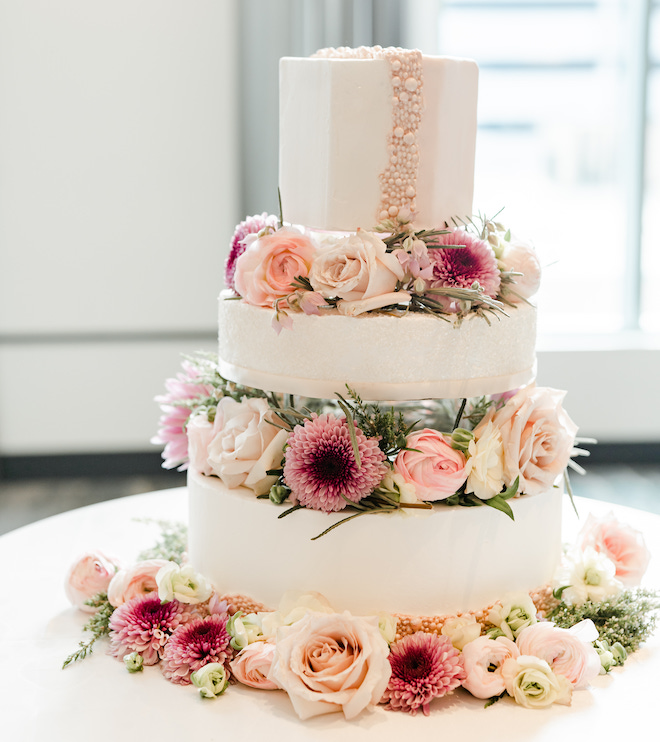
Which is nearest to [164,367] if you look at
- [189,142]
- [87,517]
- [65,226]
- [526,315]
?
[65,226]

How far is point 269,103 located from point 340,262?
2595mm

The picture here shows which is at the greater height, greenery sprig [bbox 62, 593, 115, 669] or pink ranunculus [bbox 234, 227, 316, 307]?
pink ranunculus [bbox 234, 227, 316, 307]

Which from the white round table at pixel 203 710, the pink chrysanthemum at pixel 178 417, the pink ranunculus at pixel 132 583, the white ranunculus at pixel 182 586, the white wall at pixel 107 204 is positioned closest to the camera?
the white round table at pixel 203 710

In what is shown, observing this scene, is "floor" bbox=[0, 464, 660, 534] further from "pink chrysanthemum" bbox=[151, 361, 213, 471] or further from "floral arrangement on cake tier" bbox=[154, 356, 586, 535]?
"floral arrangement on cake tier" bbox=[154, 356, 586, 535]

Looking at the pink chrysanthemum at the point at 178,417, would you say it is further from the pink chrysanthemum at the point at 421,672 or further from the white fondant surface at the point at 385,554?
the pink chrysanthemum at the point at 421,672

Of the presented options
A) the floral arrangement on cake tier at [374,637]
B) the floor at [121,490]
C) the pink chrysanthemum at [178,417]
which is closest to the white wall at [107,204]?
the floor at [121,490]

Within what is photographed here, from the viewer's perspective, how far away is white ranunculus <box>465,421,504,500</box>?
1820mm

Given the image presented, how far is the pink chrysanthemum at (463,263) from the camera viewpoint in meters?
1.87

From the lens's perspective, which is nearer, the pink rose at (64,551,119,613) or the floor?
the pink rose at (64,551,119,613)

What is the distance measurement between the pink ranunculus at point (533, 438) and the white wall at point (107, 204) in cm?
261

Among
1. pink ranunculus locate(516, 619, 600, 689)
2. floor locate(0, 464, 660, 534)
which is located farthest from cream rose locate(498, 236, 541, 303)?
floor locate(0, 464, 660, 534)

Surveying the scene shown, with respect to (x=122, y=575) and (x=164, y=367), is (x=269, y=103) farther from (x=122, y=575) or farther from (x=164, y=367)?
(x=122, y=575)

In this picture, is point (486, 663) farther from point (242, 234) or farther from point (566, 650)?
point (242, 234)

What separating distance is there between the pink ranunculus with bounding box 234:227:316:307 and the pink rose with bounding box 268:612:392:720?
0.67 m
